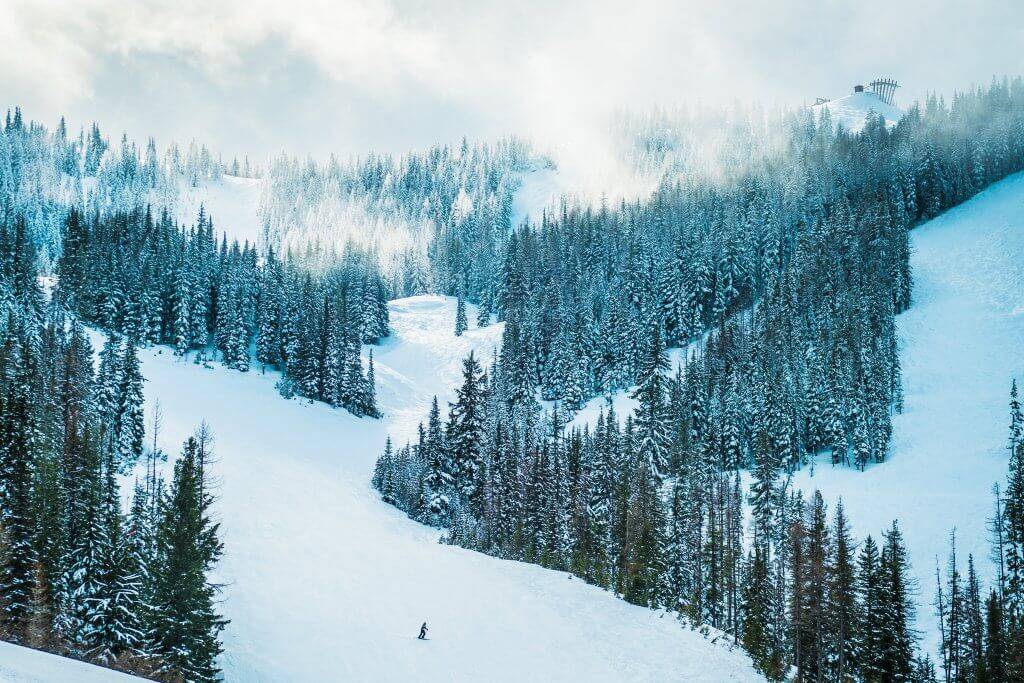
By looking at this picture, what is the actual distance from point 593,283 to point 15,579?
11371 cm

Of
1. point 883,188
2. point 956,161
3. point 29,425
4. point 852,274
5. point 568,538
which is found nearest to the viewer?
point 29,425

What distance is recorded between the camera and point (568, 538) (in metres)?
55.8

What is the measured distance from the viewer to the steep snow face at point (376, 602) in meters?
30.4

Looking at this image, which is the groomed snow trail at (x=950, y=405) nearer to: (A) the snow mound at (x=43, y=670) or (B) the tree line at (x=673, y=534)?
(B) the tree line at (x=673, y=534)

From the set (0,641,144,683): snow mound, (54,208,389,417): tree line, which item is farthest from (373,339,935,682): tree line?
(0,641,144,683): snow mound

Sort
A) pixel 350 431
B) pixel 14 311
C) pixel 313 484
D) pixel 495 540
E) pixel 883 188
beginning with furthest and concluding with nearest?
pixel 883 188
pixel 350 431
pixel 14 311
pixel 313 484
pixel 495 540

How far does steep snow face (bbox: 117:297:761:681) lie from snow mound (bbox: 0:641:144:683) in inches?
968

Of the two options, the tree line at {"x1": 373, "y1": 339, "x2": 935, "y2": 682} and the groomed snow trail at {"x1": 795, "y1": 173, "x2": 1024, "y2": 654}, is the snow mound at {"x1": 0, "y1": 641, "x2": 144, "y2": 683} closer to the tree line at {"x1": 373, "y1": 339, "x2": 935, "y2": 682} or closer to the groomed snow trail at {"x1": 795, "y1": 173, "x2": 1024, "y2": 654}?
the tree line at {"x1": 373, "y1": 339, "x2": 935, "y2": 682}

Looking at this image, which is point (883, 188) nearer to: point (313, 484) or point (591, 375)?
point (591, 375)

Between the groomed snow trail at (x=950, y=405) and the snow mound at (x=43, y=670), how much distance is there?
199ft

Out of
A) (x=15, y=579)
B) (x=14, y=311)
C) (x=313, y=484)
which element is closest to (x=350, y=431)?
(x=313, y=484)

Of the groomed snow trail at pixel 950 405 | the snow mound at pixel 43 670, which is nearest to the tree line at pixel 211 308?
the groomed snow trail at pixel 950 405

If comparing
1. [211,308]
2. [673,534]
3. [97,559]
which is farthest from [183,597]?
[211,308]

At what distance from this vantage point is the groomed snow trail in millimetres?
58375
